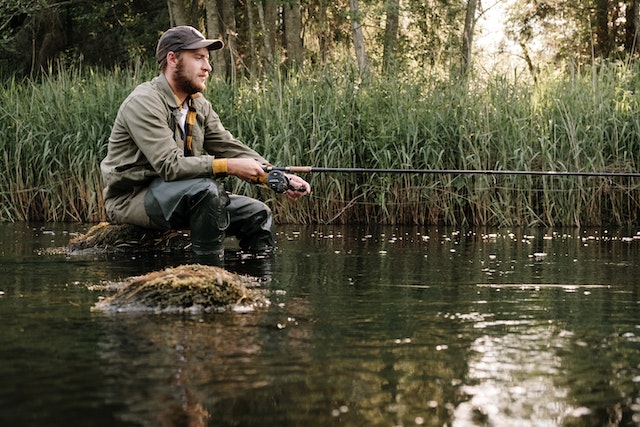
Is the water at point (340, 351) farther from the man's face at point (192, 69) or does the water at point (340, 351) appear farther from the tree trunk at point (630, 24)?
the tree trunk at point (630, 24)

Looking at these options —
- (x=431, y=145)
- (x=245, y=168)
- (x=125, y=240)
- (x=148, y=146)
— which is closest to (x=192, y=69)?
(x=148, y=146)

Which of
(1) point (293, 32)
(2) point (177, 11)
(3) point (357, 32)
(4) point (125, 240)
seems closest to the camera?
(4) point (125, 240)

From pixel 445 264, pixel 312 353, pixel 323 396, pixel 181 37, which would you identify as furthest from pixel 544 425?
pixel 181 37

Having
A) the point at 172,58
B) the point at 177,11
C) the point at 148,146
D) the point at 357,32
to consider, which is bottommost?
the point at 148,146

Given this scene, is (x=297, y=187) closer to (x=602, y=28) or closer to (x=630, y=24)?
(x=630, y=24)

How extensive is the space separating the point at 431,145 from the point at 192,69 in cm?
442

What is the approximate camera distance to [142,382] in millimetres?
3248

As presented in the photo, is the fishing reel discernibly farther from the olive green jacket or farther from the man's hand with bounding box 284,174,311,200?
the olive green jacket

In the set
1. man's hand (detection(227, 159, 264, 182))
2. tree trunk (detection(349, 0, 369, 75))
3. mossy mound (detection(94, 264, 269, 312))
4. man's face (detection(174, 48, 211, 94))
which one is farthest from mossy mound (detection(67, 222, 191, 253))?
tree trunk (detection(349, 0, 369, 75))

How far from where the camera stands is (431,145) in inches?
435

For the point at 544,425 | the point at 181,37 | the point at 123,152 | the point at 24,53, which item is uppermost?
the point at 24,53

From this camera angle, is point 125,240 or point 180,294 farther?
point 125,240

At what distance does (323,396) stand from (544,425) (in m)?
0.65

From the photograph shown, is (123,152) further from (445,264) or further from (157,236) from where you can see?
(445,264)
